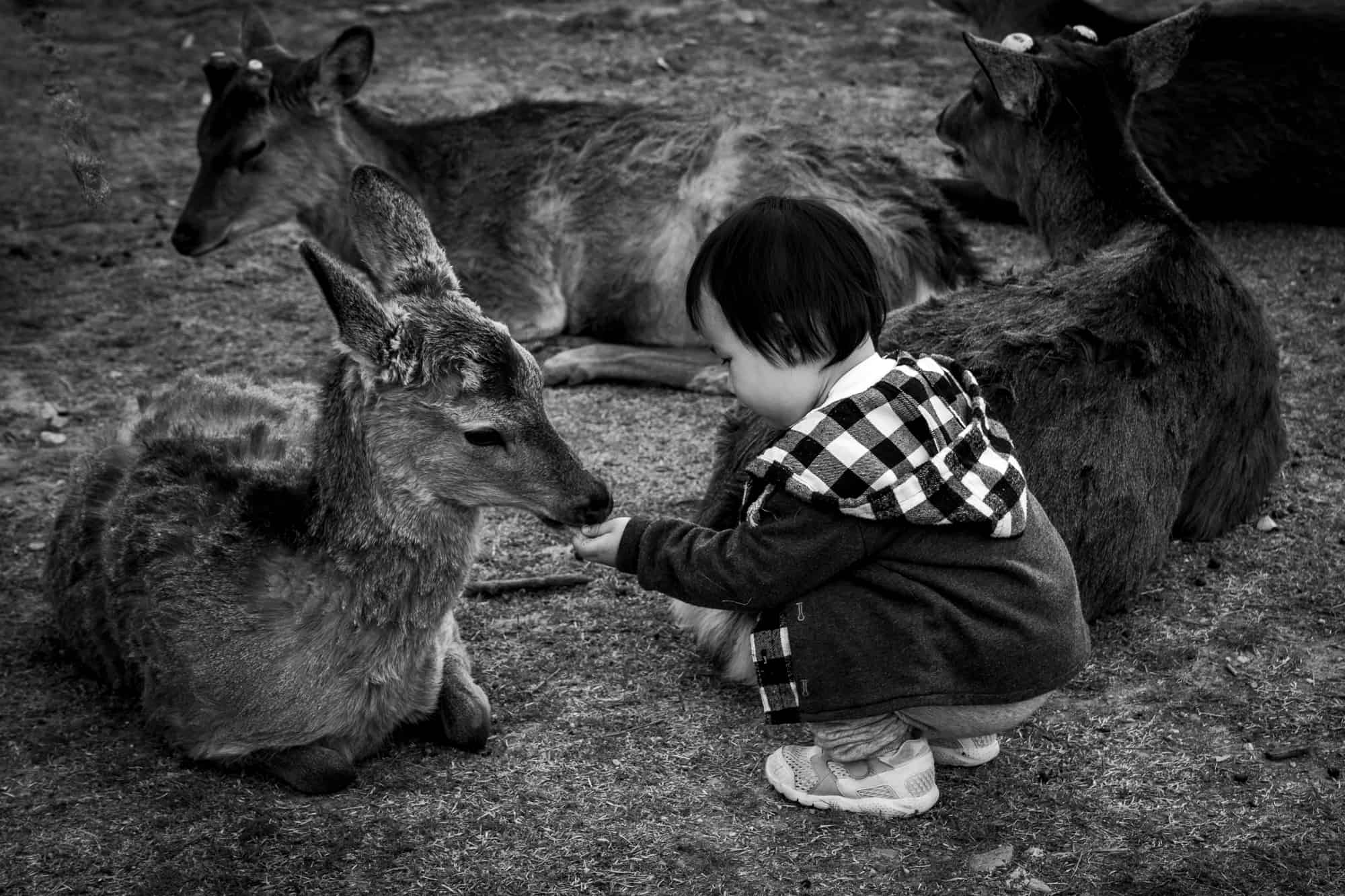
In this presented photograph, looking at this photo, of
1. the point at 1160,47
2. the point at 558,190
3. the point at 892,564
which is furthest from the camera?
the point at 558,190

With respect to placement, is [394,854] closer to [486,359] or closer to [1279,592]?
[486,359]

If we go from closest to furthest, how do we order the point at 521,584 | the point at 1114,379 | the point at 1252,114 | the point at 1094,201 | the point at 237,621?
the point at 237,621 → the point at 1114,379 → the point at 521,584 → the point at 1094,201 → the point at 1252,114

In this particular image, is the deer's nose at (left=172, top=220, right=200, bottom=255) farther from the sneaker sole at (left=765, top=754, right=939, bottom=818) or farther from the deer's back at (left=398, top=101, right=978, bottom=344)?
the sneaker sole at (left=765, top=754, right=939, bottom=818)

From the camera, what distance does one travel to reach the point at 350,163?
7.00m

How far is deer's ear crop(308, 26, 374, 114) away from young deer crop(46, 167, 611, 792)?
129 inches

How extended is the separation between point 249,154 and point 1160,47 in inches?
160

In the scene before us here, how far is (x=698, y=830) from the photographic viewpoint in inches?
135

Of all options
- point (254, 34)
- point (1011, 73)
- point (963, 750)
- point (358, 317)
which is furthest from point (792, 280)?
point (254, 34)

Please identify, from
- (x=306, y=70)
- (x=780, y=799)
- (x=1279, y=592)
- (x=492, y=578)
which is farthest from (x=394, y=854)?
(x=306, y=70)

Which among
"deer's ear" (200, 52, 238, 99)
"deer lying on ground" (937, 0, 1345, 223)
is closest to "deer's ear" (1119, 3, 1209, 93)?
"deer lying on ground" (937, 0, 1345, 223)

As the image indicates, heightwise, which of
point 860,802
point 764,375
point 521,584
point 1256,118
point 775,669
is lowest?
point 521,584

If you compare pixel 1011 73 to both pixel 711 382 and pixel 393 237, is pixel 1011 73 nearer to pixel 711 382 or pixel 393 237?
pixel 711 382

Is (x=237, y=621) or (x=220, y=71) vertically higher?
(x=220, y=71)

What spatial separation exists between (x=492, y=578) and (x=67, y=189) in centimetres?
552
